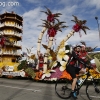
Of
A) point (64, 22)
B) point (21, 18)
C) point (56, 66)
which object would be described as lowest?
point (56, 66)

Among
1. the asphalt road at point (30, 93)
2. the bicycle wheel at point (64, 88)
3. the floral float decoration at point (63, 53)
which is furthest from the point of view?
the floral float decoration at point (63, 53)

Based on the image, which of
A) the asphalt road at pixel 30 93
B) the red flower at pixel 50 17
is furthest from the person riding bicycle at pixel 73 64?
the red flower at pixel 50 17

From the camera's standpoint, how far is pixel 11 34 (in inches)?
1834

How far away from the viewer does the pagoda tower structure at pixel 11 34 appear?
46281mm

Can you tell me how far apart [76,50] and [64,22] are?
30.9ft

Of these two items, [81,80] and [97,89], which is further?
[81,80]

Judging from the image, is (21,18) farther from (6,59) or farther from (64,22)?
(64,22)

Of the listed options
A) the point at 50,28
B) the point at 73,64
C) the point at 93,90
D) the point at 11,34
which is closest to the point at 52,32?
the point at 50,28

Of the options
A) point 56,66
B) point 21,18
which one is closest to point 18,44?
point 21,18

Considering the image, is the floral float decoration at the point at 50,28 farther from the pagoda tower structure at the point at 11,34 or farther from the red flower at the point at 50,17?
the pagoda tower structure at the point at 11,34

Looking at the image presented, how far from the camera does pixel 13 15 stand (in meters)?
49.5

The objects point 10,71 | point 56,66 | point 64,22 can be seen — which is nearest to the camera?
point 56,66

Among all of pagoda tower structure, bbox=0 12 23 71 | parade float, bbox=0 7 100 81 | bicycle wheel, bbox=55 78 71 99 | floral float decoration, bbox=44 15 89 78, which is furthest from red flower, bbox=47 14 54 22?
pagoda tower structure, bbox=0 12 23 71

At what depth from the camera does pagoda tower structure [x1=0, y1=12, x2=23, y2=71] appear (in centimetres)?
4628
